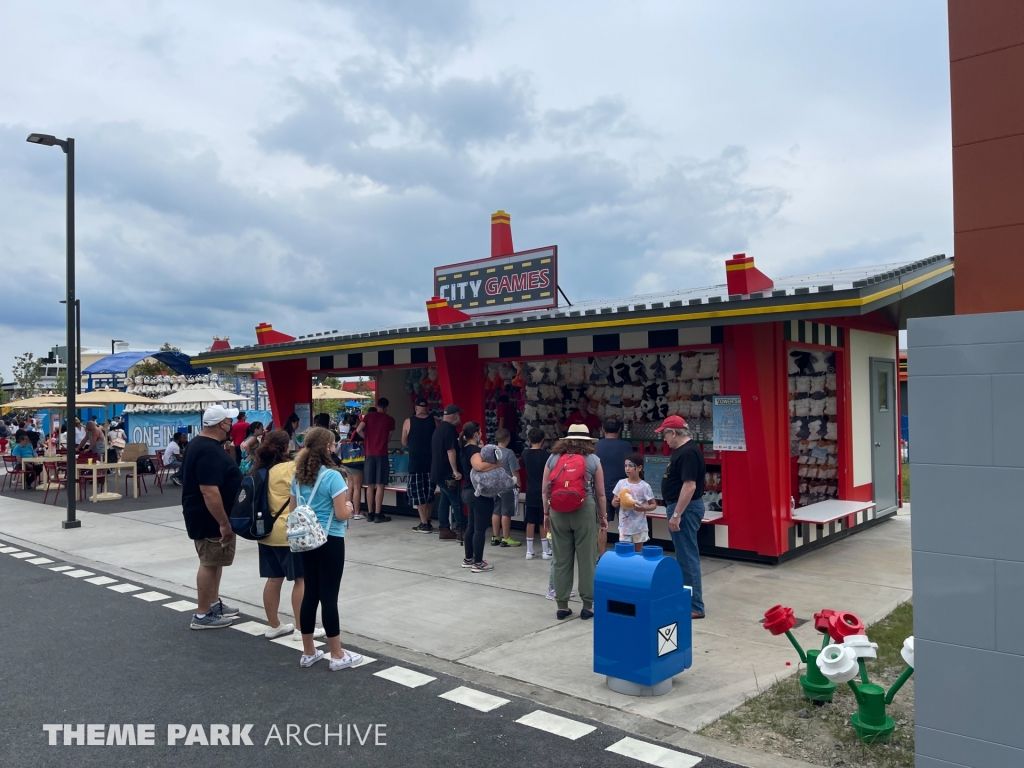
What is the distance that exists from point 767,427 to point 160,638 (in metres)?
6.09

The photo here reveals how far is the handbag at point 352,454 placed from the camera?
12328 millimetres

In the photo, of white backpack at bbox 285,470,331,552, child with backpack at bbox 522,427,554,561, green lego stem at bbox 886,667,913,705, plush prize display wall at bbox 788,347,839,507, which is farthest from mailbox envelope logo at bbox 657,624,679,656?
plush prize display wall at bbox 788,347,839,507

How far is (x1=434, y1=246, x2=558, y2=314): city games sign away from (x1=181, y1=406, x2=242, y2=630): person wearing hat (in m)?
6.76

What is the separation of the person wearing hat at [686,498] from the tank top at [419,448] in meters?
4.97

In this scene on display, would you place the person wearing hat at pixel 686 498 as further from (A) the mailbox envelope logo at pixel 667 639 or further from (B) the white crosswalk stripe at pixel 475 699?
(B) the white crosswalk stripe at pixel 475 699

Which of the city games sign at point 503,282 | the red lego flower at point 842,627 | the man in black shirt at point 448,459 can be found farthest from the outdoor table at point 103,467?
the red lego flower at point 842,627

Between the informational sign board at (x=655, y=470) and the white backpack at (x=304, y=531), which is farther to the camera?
the informational sign board at (x=655, y=470)

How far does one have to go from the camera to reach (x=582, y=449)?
6816 mm

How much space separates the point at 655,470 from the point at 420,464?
325 centimetres

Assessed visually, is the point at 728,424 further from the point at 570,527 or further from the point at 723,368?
the point at 570,527

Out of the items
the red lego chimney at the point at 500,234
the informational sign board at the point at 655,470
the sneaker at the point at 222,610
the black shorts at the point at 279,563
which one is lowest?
the sneaker at the point at 222,610

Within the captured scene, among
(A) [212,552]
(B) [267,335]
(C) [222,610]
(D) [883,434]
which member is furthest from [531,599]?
(B) [267,335]

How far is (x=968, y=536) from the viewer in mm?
3312

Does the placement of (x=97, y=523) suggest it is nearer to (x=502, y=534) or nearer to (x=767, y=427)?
(x=502, y=534)
